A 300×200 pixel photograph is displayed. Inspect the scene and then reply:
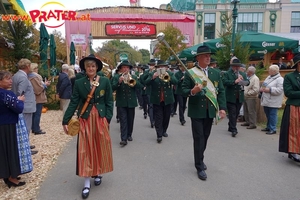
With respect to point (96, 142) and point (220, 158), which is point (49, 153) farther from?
point (220, 158)

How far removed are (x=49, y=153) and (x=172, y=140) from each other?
2984 mm

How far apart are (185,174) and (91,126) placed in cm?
189

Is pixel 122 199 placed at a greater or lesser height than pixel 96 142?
lesser

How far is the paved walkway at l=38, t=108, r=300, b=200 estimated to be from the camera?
3.91 meters

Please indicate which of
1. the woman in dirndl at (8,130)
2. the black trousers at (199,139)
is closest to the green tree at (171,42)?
the black trousers at (199,139)

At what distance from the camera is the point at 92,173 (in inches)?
154

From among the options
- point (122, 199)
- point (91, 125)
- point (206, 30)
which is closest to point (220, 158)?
point (122, 199)

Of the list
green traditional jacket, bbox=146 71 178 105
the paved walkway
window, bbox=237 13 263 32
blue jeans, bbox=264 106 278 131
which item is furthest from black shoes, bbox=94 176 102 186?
window, bbox=237 13 263 32

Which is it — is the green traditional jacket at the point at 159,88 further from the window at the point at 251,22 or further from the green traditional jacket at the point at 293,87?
the window at the point at 251,22

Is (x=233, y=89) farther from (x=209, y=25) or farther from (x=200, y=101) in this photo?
(x=209, y=25)

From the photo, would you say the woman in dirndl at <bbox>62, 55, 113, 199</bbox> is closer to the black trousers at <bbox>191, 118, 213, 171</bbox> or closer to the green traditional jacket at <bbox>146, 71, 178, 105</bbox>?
the black trousers at <bbox>191, 118, 213, 171</bbox>

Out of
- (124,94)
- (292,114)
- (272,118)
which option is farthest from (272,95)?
(124,94)

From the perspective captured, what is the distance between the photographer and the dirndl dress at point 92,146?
3846 mm

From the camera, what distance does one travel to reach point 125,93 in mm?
A: 6582
